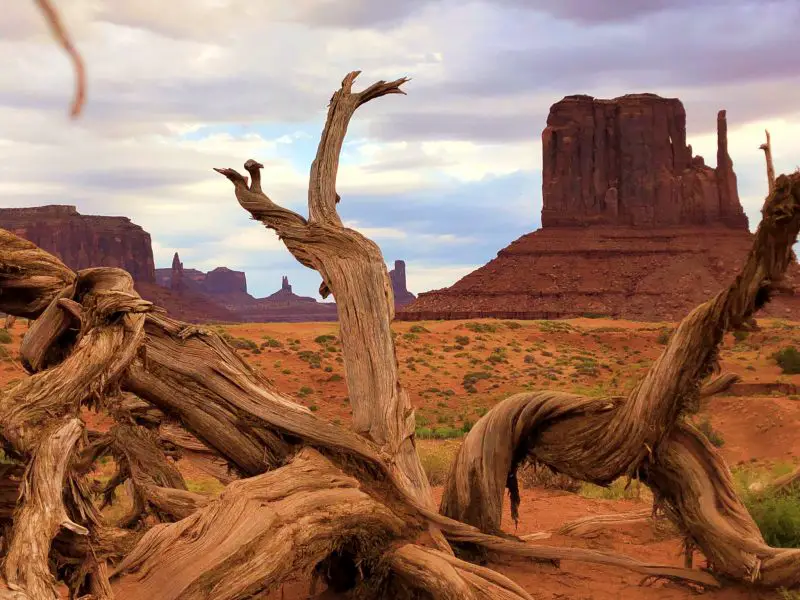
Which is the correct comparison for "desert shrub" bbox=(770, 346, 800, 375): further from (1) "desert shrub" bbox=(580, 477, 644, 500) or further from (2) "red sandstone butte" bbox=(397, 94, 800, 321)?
(2) "red sandstone butte" bbox=(397, 94, 800, 321)

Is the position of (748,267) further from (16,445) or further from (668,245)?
(668,245)

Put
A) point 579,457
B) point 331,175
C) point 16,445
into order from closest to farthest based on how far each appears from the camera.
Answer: point 16,445 → point 579,457 → point 331,175

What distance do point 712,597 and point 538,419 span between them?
169cm

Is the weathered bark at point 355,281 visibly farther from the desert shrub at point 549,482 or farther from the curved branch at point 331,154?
the desert shrub at point 549,482

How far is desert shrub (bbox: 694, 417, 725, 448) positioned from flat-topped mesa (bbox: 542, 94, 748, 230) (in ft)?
292

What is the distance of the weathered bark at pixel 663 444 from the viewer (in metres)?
5.64

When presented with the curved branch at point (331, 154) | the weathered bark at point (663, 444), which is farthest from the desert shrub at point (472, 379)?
the weathered bark at point (663, 444)

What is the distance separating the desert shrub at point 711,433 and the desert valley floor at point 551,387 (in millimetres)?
75

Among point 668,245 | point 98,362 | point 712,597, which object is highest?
point 668,245

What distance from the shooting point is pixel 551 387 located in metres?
32.8

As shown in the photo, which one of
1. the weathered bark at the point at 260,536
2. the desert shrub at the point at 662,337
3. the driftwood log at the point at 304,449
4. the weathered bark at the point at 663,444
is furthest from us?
the desert shrub at the point at 662,337

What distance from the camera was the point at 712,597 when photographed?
244 inches

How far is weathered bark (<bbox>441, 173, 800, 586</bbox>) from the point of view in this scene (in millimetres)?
5641

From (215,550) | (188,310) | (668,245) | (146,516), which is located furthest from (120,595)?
(188,310)
